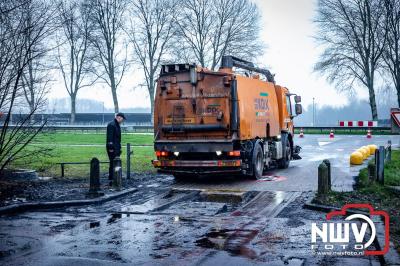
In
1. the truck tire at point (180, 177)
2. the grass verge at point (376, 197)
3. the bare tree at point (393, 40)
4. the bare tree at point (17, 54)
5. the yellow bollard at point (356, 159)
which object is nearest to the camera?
the grass verge at point (376, 197)

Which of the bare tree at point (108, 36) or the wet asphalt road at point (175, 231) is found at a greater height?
the bare tree at point (108, 36)

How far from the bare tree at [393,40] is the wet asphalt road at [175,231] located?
101 ft

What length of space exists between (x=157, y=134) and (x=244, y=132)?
2618 mm

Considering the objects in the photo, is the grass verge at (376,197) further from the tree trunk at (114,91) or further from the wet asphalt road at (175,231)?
the tree trunk at (114,91)

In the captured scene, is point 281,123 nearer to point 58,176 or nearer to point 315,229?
point 58,176

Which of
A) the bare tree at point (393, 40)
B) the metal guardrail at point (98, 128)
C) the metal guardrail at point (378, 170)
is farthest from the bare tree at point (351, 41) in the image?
the metal guardrail at point (378, 170)

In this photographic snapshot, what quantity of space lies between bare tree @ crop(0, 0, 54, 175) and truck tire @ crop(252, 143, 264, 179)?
250 inches

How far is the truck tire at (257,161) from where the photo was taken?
14531 millimetres

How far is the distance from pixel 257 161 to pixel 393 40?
1209 inches

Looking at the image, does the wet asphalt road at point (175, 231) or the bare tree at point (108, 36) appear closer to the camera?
the wet asphalt road at point (175, 231)

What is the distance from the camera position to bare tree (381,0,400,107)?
1534 inches

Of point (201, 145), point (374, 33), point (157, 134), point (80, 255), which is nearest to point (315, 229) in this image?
point (80, 255)

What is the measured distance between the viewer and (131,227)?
27.4 feet

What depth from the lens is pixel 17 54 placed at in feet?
35.5
